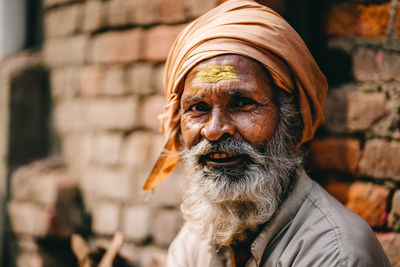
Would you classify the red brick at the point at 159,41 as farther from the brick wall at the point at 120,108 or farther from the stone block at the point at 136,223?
the stone block at the point at 136,223

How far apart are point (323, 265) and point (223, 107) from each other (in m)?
0.74

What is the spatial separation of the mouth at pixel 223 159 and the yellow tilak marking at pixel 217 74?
0.32 m

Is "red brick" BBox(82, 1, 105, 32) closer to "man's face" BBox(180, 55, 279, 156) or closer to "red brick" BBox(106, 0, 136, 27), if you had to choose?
"red brick" BBox(106, 0, 136, 27)

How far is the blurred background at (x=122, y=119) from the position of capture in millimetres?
1944

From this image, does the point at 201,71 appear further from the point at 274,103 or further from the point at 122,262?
the point at 122,262

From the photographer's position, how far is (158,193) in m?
2.48

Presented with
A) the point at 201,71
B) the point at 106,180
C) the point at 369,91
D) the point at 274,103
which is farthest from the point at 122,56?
the point at 369,91

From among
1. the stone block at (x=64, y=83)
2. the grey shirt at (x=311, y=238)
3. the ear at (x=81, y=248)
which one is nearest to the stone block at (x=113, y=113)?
the stone block at (x=64, y=83)

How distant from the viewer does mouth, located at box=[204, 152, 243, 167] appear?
5.46ft

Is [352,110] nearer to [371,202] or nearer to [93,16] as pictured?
[371,202]

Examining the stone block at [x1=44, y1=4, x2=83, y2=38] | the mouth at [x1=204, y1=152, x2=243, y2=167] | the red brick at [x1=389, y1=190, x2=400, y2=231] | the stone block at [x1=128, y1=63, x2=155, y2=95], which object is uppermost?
the stone block at [x1=44, y1=4, x2=83, y2=38]

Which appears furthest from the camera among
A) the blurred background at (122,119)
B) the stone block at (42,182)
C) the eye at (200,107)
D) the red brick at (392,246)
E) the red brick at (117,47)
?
the stone block at (42,182)

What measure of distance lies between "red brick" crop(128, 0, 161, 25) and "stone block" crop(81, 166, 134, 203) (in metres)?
1.02

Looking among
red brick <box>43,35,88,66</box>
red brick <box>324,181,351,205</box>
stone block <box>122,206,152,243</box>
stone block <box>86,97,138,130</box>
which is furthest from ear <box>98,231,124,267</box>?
red brick <box>43,35,88,66</box>
